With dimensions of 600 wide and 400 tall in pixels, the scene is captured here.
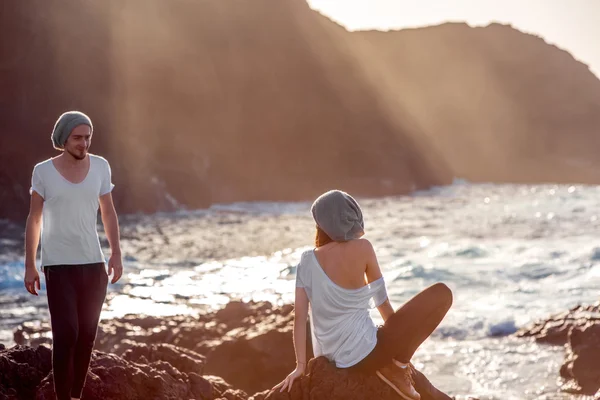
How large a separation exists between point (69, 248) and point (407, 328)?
72.1 inches

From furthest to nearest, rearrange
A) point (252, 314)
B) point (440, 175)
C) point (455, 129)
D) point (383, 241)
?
point (455, 129)
point (440, 175)
point (383, 241)
point (252, 314)

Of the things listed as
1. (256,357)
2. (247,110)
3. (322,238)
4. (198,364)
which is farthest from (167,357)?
(247,110)

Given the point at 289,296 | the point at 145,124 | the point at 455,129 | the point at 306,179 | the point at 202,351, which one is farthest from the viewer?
the point at 455,129

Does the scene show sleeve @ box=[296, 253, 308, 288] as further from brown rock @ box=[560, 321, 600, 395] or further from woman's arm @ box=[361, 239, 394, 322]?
brown rock @ box=[560, 321, 600, 395]

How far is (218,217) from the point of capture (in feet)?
114

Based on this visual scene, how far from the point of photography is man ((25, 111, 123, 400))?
138 inches

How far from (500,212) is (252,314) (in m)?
30.2

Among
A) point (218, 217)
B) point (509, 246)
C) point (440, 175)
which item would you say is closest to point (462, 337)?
point (509, 246)

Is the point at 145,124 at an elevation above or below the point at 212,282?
above

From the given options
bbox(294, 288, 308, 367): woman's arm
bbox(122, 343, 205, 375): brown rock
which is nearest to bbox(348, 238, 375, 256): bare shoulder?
bbox(294, 288, 308, 367): woman's arm

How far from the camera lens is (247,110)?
59.6 meters

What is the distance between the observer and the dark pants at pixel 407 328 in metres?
3.51

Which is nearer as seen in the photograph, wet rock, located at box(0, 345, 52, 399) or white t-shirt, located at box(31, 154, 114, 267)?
white t-shirt, located at box(31, 154, 114, 267)

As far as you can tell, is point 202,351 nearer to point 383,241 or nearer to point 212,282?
point 212,282
